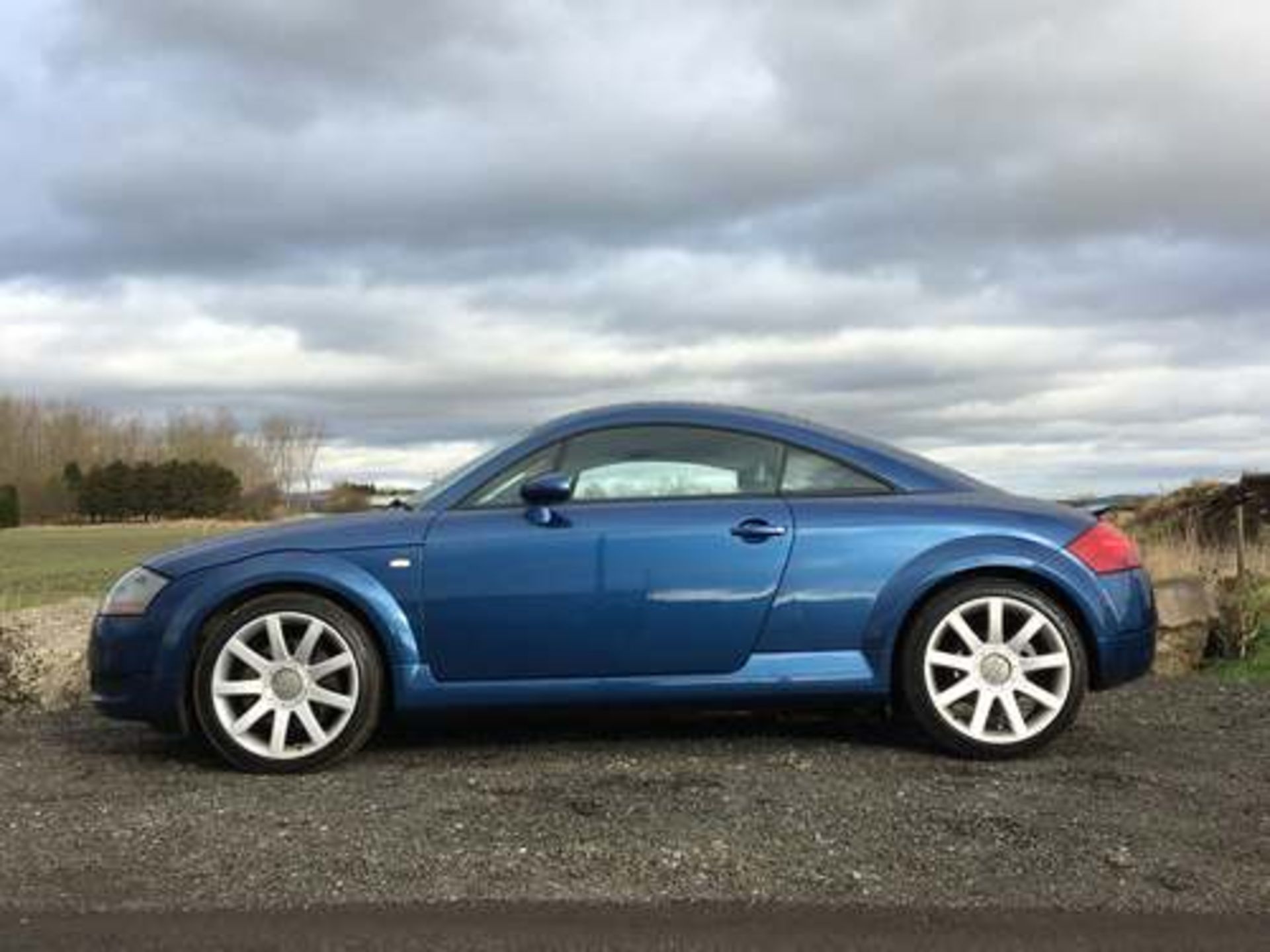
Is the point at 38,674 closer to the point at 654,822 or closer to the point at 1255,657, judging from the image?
the point at 654,822

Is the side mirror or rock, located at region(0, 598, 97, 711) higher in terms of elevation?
the side mirror

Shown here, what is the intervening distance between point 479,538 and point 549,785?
1.03 m

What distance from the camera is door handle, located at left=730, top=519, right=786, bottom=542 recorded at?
572 cm

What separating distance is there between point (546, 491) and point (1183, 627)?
6598 mm

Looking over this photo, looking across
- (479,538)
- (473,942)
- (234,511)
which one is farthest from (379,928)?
(234,511)

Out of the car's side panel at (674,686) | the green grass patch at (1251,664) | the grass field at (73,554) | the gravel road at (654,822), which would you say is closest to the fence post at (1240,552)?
the green grass patch at (1251,664)

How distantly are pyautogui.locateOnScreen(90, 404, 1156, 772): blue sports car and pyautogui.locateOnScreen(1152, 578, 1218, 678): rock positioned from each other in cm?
488

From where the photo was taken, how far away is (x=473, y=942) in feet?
12.2

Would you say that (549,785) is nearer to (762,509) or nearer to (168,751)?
(762,509)

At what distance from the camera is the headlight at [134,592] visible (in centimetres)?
578

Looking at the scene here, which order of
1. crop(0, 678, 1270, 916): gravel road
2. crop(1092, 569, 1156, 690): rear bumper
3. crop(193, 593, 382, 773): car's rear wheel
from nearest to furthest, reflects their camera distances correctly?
crop(0, 678, 1270, 916): gravel road → crop(193, 593, 382, 773): car's rear wheel → crop(1092, 569, 1156, 690): rear bumper

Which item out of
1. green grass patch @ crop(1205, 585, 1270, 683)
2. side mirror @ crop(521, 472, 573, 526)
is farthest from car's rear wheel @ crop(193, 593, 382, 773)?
green grass patch @ crop(1205, 585, 1270, 683)

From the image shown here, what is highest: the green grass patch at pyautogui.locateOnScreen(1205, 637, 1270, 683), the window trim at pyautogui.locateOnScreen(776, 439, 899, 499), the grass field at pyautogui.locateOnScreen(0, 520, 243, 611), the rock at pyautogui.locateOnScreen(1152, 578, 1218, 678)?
the window trim at pyautogui.locateOnScreen(776, 439, 899, 499)

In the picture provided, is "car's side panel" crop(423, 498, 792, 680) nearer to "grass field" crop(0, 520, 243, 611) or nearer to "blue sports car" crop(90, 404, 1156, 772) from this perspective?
"blue sports car" crop(90, 404, 1156, 772)
